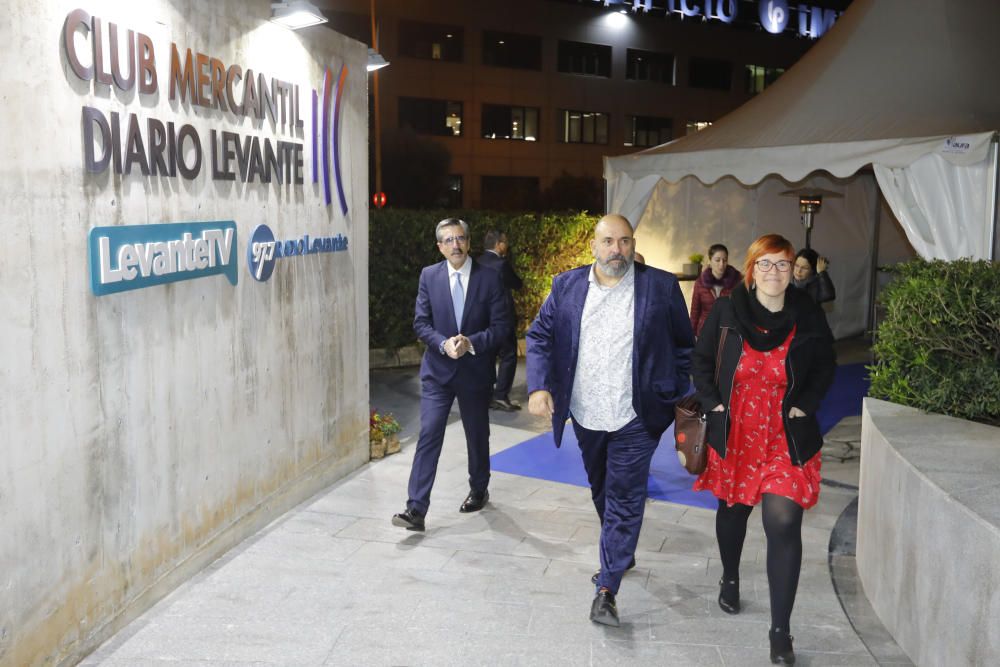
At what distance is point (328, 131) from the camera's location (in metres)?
6.45

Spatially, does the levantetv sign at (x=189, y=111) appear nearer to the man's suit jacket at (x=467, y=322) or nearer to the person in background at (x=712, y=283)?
the man's suit jacket at (x=467, y=322)

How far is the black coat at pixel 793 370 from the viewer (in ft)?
13.1

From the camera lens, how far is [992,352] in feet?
15.8

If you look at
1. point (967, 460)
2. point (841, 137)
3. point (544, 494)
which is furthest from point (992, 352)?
point (841, 137)

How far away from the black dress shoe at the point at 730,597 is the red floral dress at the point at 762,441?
587mm

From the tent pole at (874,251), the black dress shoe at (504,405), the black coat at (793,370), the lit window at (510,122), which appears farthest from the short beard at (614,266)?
the lit window at (510,122)

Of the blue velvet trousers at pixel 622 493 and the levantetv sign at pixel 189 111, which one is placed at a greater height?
the levantetv sign at pixel 189 111

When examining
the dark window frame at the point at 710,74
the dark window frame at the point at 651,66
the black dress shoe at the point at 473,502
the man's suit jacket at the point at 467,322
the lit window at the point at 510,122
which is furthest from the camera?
the dark window frame at the point at 710,74

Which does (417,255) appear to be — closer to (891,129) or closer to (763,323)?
(891,129)

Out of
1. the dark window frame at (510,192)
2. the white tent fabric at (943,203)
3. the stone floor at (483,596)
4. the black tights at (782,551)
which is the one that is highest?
the dark window frame at (510,192)

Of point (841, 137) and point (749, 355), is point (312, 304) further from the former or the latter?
point (841, 137)

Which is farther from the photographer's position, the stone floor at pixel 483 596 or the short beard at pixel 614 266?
the short beard at pixel 614 266

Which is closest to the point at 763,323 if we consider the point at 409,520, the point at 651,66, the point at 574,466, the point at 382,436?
the point at 409,520

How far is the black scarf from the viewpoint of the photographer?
4070 mm
